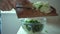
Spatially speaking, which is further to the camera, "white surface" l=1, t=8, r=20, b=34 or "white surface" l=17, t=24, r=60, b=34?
"white surface" l=1, t=8, r=20, b=34

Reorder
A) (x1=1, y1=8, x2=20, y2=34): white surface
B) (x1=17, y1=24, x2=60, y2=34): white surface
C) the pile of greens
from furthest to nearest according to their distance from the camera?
(x1=1, y1=8, x2=20, y2=34): white surface → (x1=17, y1=24, x2=60, y2=34): white surface → the pile of greens

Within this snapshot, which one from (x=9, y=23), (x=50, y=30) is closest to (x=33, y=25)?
(x=50, y=30)

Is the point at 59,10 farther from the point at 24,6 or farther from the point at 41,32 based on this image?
the point at 24,6

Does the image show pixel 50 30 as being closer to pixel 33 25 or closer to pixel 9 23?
pixel 33 25

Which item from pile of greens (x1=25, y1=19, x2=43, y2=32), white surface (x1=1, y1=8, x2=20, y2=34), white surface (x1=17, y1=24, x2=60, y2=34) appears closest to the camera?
pile of greens (x1=25, y1=19, x2=43, y2=32)

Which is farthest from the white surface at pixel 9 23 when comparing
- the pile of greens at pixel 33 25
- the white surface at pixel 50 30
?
the pile of greens at pixel 33 25

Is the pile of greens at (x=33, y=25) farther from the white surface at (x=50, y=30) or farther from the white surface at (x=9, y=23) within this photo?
the white surface at (x=9, y=23)

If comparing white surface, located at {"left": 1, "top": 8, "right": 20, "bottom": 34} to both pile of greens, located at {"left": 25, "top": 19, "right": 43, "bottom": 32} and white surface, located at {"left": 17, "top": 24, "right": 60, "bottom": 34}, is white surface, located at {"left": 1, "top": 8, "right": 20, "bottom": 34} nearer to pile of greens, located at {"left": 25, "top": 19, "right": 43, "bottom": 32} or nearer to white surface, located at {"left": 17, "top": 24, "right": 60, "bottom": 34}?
white surface, located at {"left": 17, "top": 24, "right": 60, "bottom": 34}

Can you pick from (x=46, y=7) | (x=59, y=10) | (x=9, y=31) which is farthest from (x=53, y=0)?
(x=9, y=31)

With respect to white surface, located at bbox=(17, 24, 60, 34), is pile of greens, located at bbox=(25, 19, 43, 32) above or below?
above

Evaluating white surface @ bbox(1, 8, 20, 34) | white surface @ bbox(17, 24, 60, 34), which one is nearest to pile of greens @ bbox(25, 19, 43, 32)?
white surface @ bbox(17, 24, 60, 34)

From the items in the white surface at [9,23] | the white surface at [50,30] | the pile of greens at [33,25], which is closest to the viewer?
the pile of greens at [33,25]
